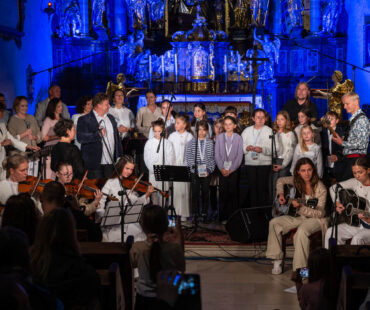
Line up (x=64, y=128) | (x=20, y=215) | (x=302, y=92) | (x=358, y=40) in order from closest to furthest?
(x=20, y=215) < (x=64, y=128) < (x=302, y=92) < (x=358, y=40)

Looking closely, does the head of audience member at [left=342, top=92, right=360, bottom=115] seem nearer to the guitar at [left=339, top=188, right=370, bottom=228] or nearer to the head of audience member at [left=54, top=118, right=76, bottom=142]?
the guitar at [left=339, top=188, right=370, bottom=228]

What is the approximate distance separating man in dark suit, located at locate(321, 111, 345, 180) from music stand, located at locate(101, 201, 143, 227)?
2.92m

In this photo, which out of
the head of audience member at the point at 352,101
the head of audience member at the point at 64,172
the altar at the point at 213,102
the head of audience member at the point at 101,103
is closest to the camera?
the head of audience member at the point at 64,172

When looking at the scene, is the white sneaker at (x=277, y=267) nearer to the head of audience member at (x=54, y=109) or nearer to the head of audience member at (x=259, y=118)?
the head of audience member at (x=259, y=118)

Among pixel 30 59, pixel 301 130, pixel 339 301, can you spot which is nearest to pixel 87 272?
pixel 339 301

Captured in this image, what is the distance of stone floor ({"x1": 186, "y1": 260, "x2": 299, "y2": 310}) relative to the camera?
4.91 metres

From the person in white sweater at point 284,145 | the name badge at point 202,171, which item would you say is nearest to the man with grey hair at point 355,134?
the person in white sweater at point 284,145

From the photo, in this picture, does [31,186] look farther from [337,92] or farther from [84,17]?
[84,17]

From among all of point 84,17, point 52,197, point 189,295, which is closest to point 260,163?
point 52,197

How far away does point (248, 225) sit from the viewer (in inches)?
267

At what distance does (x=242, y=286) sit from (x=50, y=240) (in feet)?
9.03

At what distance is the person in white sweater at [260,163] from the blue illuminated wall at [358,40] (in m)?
5.91

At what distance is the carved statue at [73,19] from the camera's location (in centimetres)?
1386

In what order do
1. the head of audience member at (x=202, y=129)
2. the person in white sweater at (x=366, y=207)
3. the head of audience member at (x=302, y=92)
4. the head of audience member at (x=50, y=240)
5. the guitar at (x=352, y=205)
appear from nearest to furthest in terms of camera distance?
the head of audience member at (x=50, y=240), the person in white sweater at (x=366, y=207), the guitar at (x=352, y=205), the head of audience member at (x=202, y=129), the head of audience member at (x=302, y=92)
